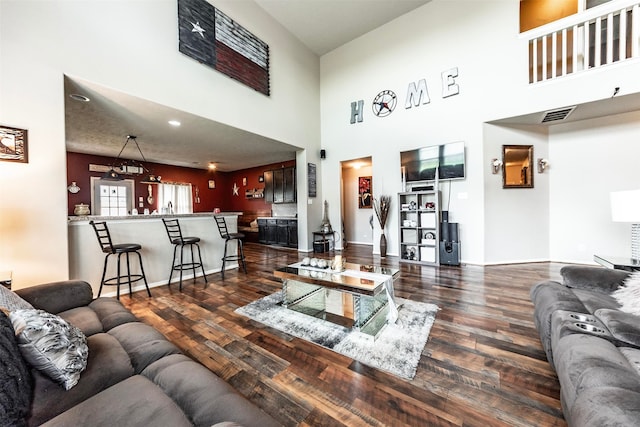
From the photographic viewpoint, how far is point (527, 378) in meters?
1.55

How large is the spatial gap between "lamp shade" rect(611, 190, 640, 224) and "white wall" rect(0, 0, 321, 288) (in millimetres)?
5044

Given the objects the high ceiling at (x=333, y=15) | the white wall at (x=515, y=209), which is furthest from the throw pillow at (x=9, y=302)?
the high ceiling at (x=333, y=15)

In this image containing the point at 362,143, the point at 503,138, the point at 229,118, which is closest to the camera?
the point at 229,118

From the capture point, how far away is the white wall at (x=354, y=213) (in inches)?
281

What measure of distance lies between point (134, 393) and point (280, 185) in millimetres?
6561

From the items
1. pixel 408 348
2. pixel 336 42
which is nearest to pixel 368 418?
pixel 408 348

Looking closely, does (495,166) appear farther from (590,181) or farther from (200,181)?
(200,181)

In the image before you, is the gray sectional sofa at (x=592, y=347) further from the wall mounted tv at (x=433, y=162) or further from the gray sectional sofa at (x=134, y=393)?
the wall mounted tv at (x=433, y=162)

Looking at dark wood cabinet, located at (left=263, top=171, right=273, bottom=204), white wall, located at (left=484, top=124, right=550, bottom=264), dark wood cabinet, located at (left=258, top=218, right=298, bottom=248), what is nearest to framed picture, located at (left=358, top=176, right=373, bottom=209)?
dark wood cabinet, located at (left=258, top=218, right=298, bottom=248)

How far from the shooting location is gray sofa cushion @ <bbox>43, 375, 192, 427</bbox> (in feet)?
2.58

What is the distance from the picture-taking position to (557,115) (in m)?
4.03

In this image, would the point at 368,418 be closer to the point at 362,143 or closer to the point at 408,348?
the point at 408,348

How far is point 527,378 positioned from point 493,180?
3781 mm

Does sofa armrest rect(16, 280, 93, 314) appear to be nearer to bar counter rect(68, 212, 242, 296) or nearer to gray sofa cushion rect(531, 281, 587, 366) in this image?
bar counter rect(68, 212, 242, 296)
